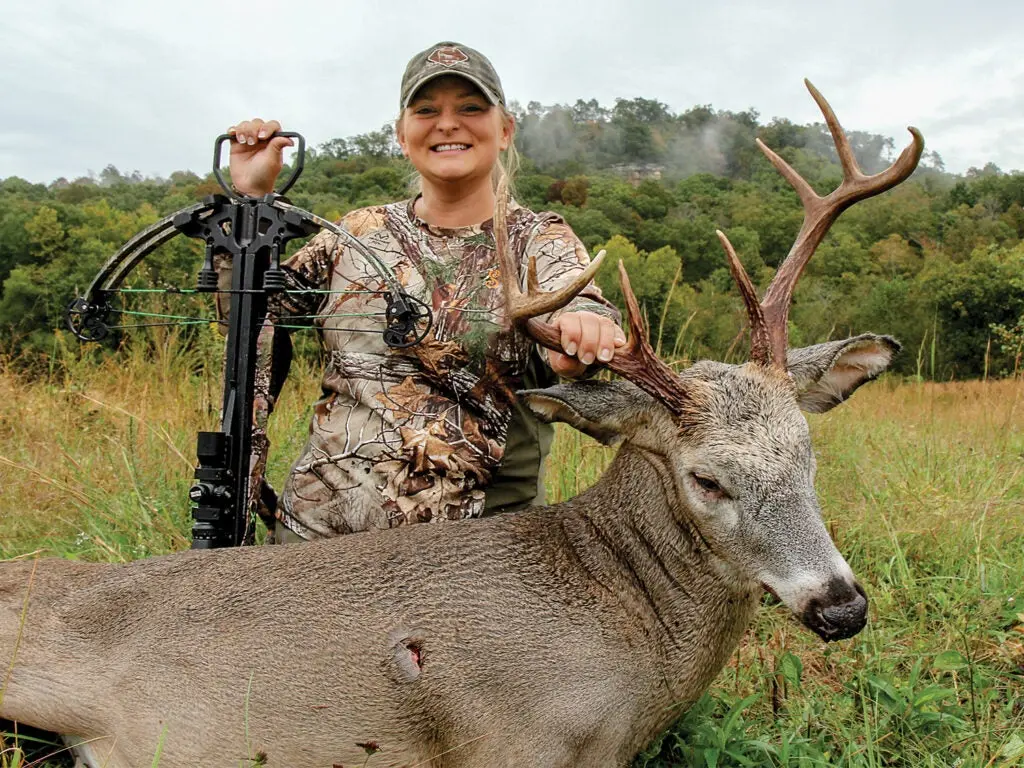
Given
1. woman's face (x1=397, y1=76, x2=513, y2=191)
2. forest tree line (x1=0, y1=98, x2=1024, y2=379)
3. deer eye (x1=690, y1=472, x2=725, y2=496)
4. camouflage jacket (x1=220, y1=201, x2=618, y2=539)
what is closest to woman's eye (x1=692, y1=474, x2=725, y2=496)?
deer eye (x1=690, y1=472, x2=725, y2=496)

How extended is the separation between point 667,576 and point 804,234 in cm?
118

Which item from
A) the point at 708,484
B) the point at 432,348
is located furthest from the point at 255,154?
the point at 708,484

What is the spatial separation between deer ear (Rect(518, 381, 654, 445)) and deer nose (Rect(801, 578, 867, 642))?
75 cm

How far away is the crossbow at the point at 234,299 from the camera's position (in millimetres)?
3203

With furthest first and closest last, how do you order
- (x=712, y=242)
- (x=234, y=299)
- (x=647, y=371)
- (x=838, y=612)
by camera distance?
(x=712, y=242) → (x=234, y=299) → (x=647, y=371) → (x=838, y=612)

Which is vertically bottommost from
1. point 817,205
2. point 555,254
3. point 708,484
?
point 708,484

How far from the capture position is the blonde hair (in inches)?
154

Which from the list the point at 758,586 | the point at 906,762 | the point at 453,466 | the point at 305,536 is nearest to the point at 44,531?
A: the point at 305,536

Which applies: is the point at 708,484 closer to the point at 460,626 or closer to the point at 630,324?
the point at 630,324

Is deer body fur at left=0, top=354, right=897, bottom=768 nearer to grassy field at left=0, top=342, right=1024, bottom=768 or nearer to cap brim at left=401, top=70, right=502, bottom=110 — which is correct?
grassy field at left=0, top=342, right=1024, bottom=768

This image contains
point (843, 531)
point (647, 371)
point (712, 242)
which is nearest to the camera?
point (647, 371)

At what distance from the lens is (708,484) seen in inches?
99.2

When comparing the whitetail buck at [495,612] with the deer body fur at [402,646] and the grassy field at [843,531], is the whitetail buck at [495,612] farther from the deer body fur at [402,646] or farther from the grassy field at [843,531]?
the grassy field at [843,531]

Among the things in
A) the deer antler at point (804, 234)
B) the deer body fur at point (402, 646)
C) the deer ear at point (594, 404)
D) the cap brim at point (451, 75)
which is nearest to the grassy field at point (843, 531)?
the deer body fur at point (402, 646)
